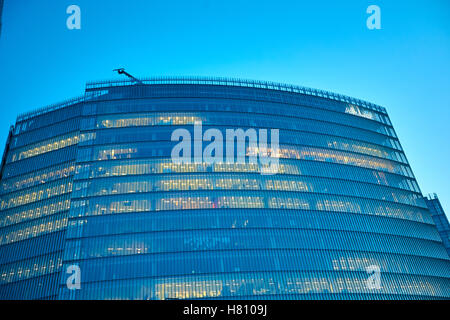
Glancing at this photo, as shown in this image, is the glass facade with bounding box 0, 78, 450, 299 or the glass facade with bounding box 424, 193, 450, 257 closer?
the glass facade with bounding box 0, 78, 450, 299

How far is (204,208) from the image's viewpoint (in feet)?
251

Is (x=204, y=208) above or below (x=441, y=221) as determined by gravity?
below

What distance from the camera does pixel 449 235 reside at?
126m

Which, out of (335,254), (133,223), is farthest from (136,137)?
(335,254)

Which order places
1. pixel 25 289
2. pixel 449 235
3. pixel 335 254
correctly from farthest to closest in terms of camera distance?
pixel 449 235 → pixel 335 254 → pixel 25 289

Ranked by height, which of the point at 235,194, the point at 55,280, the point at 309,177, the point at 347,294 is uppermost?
the point at 309,177

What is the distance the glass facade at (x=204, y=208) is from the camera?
70.6m

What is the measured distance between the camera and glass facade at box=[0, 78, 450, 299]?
7056 centimetres

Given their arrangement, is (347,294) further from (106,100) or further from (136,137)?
(106,100)

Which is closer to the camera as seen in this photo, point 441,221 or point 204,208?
point 204,208

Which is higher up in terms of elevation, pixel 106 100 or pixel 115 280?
pixel 106 100

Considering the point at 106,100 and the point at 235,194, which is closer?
the point at 235,194

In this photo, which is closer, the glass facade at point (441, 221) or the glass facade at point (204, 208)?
the glass facade at point (204, 208)
